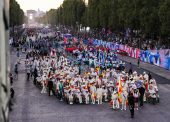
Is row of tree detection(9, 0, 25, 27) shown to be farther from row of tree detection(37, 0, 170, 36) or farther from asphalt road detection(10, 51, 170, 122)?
asphalt road detection(10, 51, 170, 122)

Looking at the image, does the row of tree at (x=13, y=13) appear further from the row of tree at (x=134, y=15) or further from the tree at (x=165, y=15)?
the tree at (x=165, y=15)

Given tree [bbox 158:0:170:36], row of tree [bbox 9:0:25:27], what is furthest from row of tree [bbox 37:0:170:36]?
row of tree [bbox 9:0:25:27]

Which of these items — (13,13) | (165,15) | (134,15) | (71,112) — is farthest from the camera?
(13,13)

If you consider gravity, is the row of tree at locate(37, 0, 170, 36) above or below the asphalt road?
above

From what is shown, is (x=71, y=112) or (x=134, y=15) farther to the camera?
(x=134, y=15)

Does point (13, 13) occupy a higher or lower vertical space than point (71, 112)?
higher

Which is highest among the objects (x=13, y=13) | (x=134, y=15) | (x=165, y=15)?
(x=165, y=15)

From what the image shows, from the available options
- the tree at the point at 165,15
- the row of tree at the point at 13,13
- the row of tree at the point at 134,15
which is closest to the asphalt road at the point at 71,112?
the tree at the point at 165,15

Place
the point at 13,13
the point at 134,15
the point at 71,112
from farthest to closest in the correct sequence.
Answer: the point at 13,13 < the point at 134,15 < the point at 71,112

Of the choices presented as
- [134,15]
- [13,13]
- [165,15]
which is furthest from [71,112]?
[13,13]

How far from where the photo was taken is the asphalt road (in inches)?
702

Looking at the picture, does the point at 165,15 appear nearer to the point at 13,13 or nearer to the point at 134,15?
the point at 134,15

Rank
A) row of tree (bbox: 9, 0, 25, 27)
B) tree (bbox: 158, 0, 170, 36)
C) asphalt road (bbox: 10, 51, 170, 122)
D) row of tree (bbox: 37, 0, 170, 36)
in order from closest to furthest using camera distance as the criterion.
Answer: asphalt road (bbox: 10, 51, 170, 122), tree (bbox: 158, 0, 170, 36), row of tree (bbox: 37, 0, 170, 36), row of tree (bbox: 9, 0, 25, 27)

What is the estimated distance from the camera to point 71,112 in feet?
63.8
